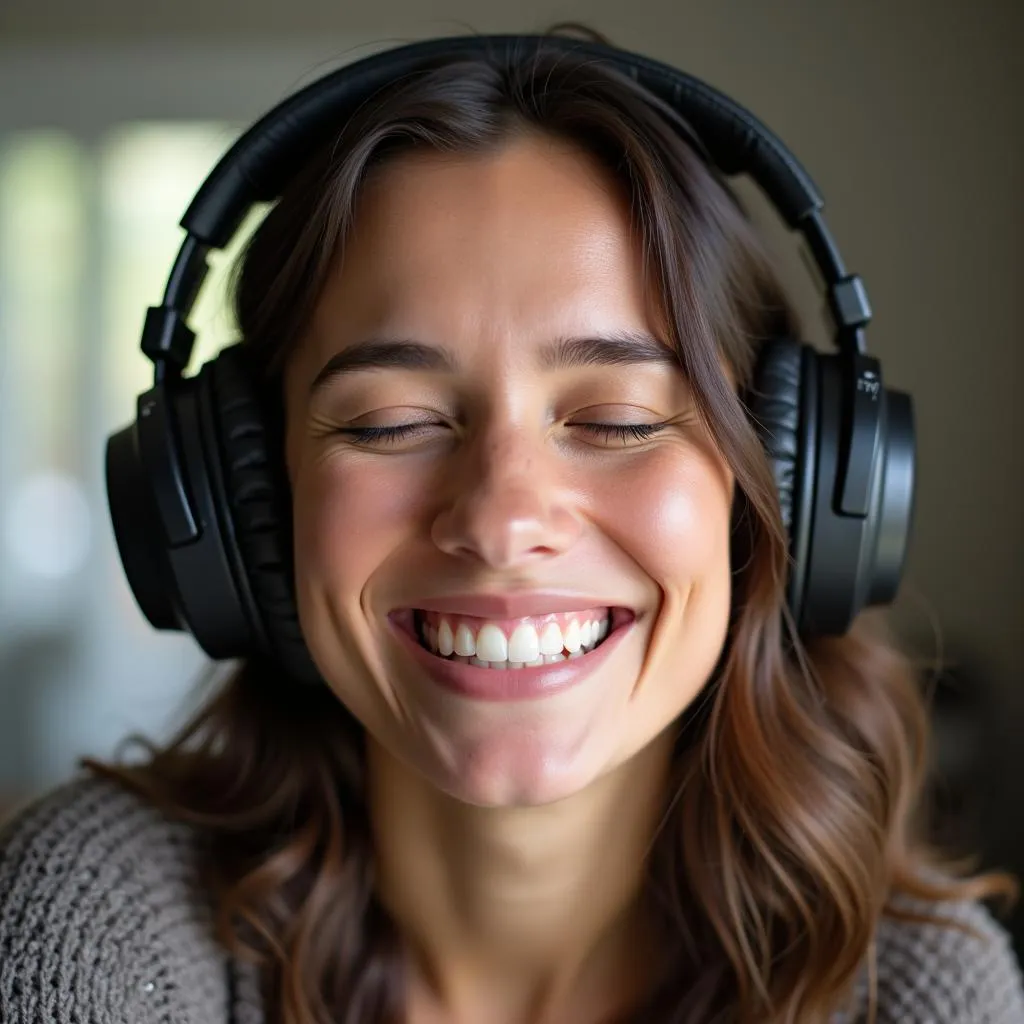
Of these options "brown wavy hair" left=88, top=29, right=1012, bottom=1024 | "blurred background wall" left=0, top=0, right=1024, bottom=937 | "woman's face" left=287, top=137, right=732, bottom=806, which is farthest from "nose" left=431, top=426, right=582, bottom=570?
"blurred background wall" left=0, top=0, right=1024, bottom=937

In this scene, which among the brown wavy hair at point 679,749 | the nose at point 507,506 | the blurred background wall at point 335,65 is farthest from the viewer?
the blurred background wall at point 335,65

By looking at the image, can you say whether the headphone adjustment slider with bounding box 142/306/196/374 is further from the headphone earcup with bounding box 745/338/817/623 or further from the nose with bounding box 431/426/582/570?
the headphone earcup with bounding box 745/338/817/623

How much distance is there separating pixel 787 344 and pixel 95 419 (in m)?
3.02

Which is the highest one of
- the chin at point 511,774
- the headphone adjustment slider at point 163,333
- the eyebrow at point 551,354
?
the headphone adjustment slider at point 163,333

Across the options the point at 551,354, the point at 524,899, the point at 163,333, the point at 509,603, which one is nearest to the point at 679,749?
the point at 524,899

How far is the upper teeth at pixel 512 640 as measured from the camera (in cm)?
90

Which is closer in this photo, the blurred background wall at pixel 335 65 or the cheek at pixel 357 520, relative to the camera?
the cheek at pixel 357 520

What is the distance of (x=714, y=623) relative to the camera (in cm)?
94

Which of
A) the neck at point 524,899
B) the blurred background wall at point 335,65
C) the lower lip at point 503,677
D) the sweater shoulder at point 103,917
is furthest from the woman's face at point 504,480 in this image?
the blurred background wall at point 335,65

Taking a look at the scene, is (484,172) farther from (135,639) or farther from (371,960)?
(135,639)

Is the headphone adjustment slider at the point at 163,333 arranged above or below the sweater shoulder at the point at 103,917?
above

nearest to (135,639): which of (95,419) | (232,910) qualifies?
(95,419)

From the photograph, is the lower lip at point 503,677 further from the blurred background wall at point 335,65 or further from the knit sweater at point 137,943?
the blurred background wall at point 335,65

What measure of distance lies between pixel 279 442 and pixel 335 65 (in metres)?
2.64
